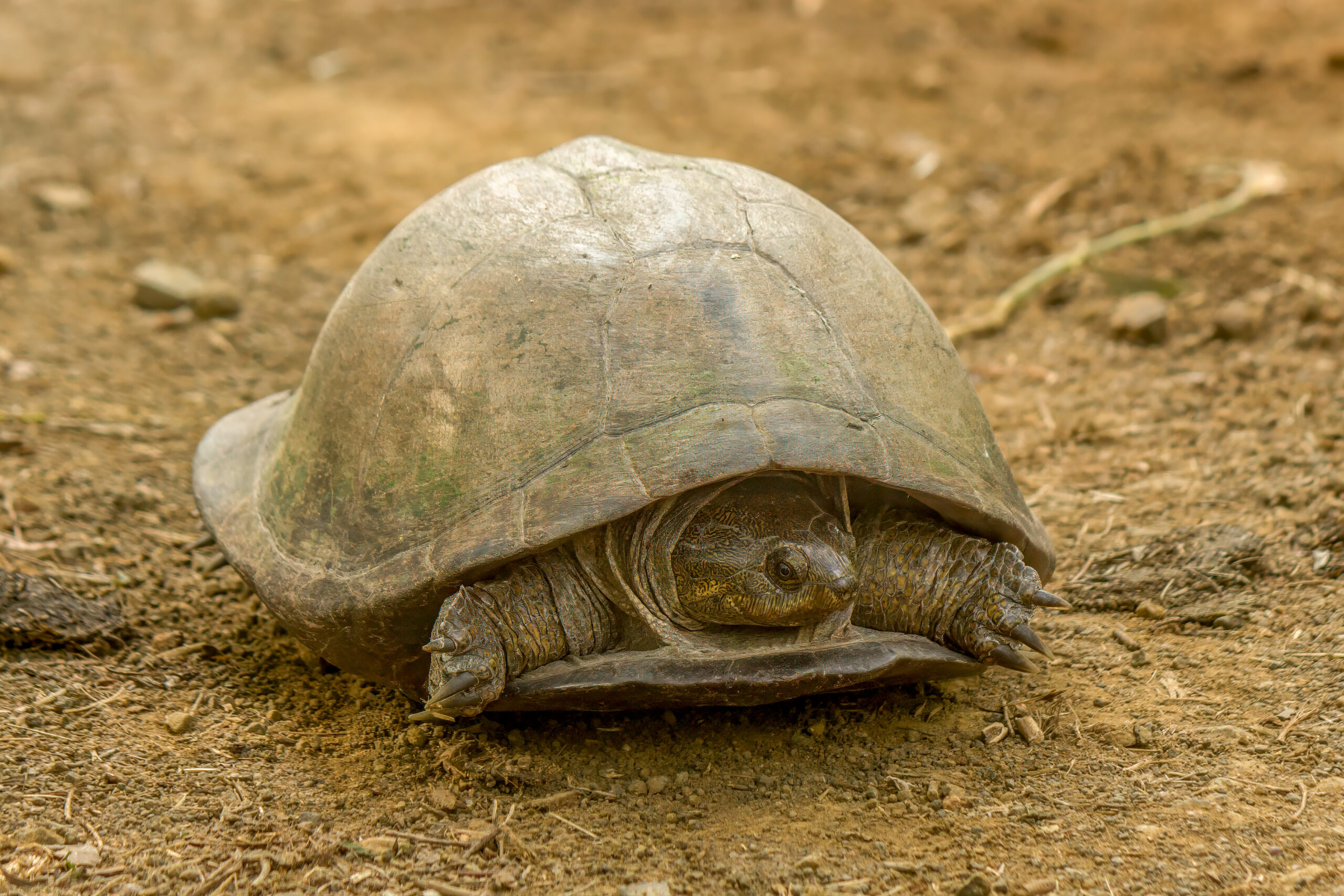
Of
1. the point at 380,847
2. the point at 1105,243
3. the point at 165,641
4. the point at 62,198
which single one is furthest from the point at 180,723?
the point at 62,198

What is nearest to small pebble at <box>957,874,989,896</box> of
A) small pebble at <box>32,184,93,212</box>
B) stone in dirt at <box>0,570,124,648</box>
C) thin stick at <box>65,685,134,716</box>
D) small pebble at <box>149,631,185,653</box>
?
thin stick at <box>65,685,134,716</box>

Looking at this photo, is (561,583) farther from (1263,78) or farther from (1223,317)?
(1263,78)

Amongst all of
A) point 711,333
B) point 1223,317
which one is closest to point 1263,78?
point 1223,317

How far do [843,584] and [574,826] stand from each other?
86 cm

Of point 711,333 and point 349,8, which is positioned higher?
point 711,333

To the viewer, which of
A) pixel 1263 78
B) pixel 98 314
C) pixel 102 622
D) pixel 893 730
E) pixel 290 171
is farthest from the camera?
pixel 1263 78

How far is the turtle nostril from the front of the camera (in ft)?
8.95

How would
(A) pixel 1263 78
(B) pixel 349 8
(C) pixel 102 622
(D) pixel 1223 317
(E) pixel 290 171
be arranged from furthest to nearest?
(B) pixel 349 8, (A) pixel 1263 78, (E) pixel 290 171, (D) pixel 1223 317, (C) pixel 102 622

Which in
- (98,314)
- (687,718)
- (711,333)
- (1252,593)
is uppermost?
(711,333)

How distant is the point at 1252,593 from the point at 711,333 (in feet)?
6.61

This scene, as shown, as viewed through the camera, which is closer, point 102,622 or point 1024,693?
point 1024,693

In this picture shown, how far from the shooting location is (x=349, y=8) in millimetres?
12359

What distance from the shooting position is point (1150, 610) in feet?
11.8

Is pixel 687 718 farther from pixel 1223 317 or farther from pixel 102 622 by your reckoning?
pixel 1223 317
